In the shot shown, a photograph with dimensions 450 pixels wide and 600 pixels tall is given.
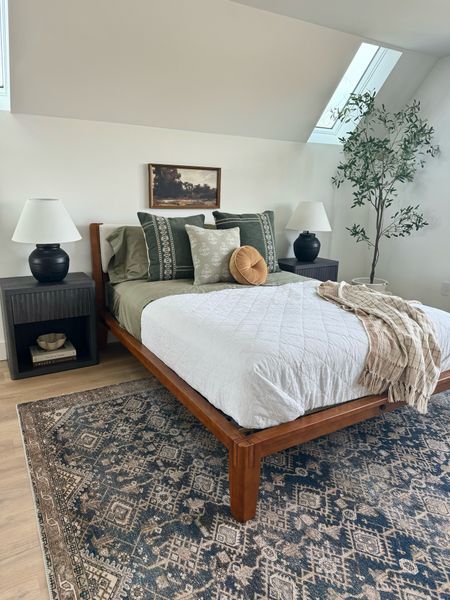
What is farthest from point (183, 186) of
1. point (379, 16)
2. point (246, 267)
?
point (379, 16)

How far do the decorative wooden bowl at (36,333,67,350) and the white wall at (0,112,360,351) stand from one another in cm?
54

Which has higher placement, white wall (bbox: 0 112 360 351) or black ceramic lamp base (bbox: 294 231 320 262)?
white wall (bbox: 0 112 360 351)

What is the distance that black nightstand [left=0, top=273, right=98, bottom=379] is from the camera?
264 centimetres

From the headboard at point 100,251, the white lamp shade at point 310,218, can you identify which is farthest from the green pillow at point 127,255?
the white lamp shade at point 310,218

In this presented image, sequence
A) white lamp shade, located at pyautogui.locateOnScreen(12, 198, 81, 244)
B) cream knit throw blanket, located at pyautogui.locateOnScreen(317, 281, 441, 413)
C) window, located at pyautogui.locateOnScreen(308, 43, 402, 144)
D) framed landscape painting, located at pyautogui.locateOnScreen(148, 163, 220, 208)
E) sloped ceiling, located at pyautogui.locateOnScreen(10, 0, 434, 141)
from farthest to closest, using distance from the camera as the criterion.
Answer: window, located at pyautogui.locateOnScreen(308, 43, 402, 144)
framed landscape painting, located at pyautogui.locateOnScreen(148, 163, 220, 208)
white lamp shade, located at pyautogui.locateOnScreen(12, 198, 81, 244)
sloped ceiling, located at pyautogui.locateOnScreen(10, 0, 434, 141)
cream knit throw blanket, located at pyautogui.locateOnScreen(317, 281, 441, 413)

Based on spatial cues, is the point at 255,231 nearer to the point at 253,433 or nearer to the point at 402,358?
the point at 402,358

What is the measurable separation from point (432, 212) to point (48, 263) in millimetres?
3633

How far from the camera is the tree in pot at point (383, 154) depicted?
12.5 feet

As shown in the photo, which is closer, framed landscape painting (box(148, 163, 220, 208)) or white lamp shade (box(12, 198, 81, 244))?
white lamp shade (box(12, 198, 81, 244))

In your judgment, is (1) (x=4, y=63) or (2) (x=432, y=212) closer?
(1) (x=4, y=63)

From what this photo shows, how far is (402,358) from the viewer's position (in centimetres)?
187

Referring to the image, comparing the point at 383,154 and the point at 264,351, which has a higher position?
the point at 383,154

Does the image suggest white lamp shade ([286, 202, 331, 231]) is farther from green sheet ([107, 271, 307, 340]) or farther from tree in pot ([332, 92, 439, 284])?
green sheet ([107, 271, 307, 340])

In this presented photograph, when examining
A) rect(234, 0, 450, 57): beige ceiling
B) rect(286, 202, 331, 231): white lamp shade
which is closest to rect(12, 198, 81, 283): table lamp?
rect(234, 0, 450, 57): beige ceiling
